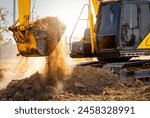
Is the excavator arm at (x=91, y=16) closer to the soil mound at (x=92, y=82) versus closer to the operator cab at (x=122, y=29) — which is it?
the operator cab at (x=122, y=29)

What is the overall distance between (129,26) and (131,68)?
1298 mm

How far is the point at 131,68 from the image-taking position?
497 inches

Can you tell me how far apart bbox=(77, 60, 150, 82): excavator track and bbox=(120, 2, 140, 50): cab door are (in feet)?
1.92

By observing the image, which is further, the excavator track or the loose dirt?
the excavator track

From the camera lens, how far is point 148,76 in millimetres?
12602

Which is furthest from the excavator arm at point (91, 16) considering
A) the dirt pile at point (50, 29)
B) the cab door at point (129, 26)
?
the dirt pile at point (50, 29)

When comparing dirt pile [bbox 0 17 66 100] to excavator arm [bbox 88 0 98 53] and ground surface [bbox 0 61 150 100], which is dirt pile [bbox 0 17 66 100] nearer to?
ground surface [bbox 0 61 150 100]

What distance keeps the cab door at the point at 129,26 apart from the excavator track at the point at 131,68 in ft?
1.92

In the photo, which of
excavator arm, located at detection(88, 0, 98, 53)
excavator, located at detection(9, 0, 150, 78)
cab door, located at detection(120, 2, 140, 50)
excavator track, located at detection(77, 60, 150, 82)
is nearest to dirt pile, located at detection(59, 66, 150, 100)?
excavator track, located at detection(77, 60, 150, 82)

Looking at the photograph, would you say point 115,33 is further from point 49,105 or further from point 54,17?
point 49,105

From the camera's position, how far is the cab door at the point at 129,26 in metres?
11.9

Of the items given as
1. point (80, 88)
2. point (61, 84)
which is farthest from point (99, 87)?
point (61, 84)

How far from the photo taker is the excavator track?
12133 mm

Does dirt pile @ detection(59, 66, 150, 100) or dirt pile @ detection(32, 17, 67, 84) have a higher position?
dirt pile @ detection(32, 17, 67, 84)
